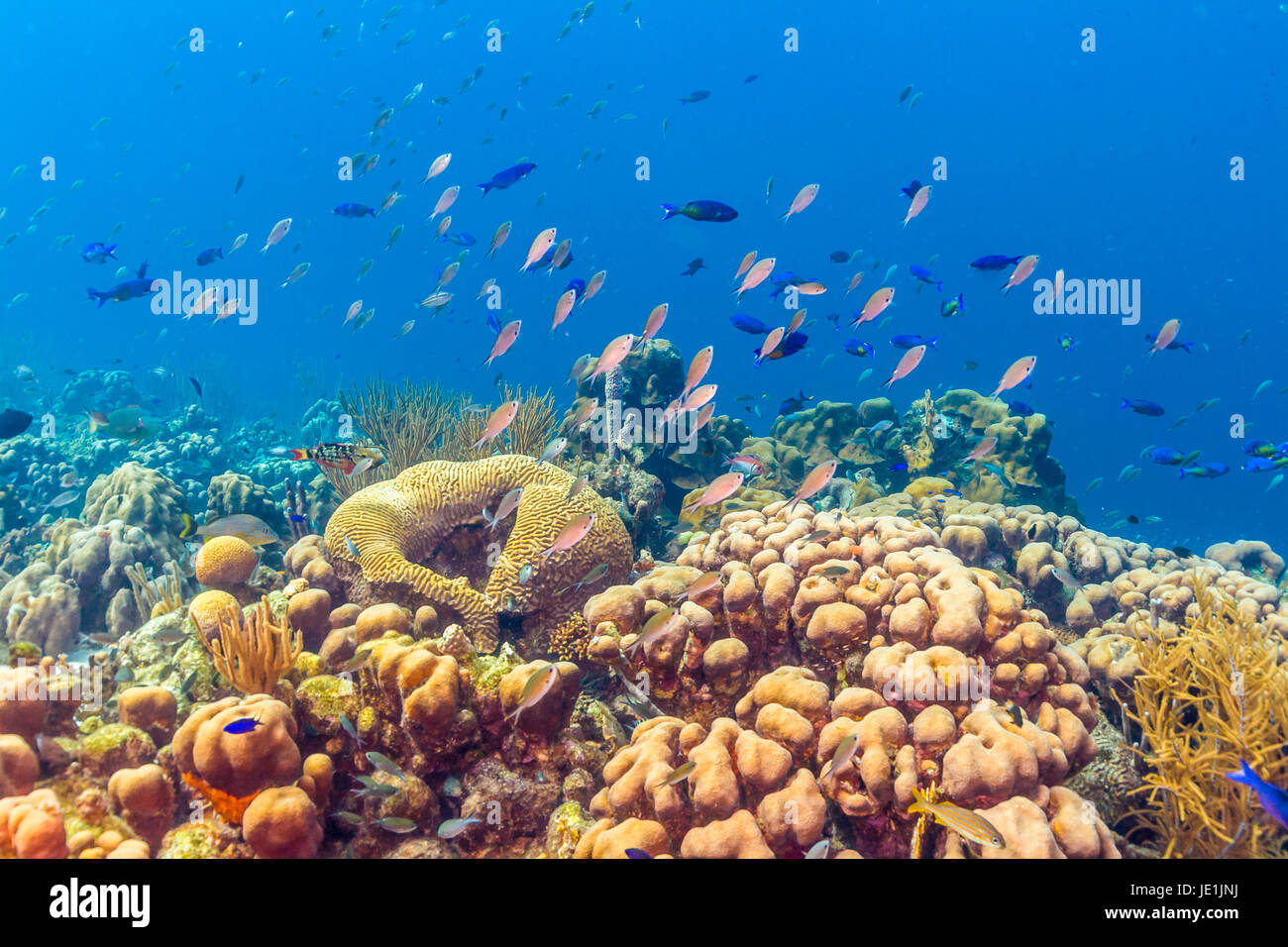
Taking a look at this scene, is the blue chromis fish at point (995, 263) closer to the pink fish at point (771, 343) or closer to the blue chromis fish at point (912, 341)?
the blue chromis fish at point (912, 341)

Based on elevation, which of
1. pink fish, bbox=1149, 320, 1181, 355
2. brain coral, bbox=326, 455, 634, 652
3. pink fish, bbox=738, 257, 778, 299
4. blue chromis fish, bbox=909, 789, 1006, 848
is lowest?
blue chromis fish, bbox=909, 789, 1006, 848

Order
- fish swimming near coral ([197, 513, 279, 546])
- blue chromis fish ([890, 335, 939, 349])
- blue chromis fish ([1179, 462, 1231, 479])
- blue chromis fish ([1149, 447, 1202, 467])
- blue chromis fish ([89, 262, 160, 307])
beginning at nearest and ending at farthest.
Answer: fish swimming near coral ([197, 513, 279, 546]), blue chromis fish ([890, 335, 939, 349]), blue chromis fish ([89, 262, 160, 307]), blue chromis fish ([1149, 447, 1202, 467]), blue chromis fish ([1179, 462, 1231, 479])

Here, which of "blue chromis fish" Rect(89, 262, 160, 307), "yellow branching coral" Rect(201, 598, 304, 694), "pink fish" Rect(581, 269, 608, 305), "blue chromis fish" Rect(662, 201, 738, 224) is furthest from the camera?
"blue chromis fish" Rect(89, 262, 160, 307)

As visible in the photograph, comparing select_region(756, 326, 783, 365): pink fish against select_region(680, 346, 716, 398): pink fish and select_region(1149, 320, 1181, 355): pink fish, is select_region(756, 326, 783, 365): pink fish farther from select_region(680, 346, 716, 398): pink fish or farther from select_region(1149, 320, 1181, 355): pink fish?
select_region(1149, 320, 1181, 355): pink fish

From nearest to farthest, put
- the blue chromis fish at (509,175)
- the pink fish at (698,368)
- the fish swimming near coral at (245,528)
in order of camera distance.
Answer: the pink fish at (698,368) < the fish swimming near coral at (245,528) < the blue chromis fish at (509,175)

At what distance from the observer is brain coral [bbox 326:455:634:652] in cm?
510

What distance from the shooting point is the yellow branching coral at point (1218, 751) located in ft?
10.5

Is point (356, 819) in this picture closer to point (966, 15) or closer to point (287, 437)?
point (287, 437)

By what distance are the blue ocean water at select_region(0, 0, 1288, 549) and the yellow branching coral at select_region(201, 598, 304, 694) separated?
210ft

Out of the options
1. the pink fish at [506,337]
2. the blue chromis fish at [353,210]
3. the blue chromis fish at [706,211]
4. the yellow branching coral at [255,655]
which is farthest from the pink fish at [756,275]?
the blue chromis fish at [353,210]

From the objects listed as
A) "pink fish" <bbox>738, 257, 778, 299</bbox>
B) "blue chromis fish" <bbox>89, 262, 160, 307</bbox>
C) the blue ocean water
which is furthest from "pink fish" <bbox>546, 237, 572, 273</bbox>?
the blue ocean water

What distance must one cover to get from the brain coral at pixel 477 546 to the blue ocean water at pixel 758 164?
2429 inches

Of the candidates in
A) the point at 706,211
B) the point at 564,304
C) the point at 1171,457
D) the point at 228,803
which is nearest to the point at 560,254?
the point at 564,304
